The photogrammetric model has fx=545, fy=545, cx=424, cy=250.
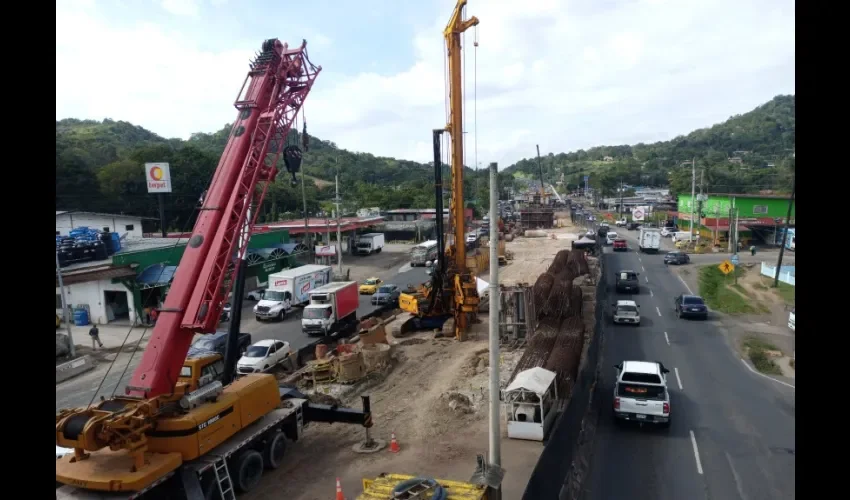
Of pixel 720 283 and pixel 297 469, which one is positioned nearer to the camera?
Answer: pixel 297 469

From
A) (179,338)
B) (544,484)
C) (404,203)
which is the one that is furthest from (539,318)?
(404,203)

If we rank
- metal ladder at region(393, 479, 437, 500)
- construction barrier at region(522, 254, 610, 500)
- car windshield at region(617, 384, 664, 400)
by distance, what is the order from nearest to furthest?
metal ladder at region(393, 479, 437, 500), construction barrier at region(522, 254, 610, 500), car windshield at region(617, 384, 664, 400)

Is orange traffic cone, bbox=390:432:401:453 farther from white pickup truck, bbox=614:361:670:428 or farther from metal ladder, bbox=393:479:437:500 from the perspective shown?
white pickup truck, bbox=614:361:670:428

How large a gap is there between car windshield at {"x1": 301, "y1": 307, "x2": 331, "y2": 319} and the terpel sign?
2329cm

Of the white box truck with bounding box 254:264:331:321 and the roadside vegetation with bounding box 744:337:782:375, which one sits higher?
the white box truck with bounding box 254:264:331:321

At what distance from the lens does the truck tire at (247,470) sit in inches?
461

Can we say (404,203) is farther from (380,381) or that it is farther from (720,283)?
(380,381)

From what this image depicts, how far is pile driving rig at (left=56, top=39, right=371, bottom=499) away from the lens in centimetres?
985

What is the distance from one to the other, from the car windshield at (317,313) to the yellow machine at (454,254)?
3.50 m

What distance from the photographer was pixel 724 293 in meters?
33.0

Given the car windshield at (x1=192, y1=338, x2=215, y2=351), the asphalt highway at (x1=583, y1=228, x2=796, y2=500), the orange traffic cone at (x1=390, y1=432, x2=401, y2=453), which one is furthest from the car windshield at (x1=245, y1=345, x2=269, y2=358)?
the asphalt highway at (x1=583, y1=228, x2=796, y2=500)
